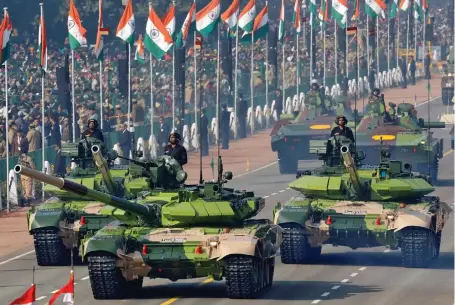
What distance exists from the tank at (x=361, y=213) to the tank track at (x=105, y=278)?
6680mm

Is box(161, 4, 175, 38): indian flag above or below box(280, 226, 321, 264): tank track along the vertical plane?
above

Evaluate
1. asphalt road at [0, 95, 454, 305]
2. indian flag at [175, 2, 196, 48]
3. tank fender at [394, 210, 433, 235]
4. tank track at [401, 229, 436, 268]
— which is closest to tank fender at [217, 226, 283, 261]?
asphalt road at [0, 95, 454, 305]

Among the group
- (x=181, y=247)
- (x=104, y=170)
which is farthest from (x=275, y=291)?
(x=104, y=170)

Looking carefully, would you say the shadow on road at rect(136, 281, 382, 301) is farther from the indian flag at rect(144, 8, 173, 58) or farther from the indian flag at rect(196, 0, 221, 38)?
the indian flag at rect(196, 0, 221, 38)

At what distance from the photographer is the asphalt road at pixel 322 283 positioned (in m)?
34.7

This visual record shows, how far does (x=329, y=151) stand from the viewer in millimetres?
42031

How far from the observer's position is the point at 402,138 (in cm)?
5809

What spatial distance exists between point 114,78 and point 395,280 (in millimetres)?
44994

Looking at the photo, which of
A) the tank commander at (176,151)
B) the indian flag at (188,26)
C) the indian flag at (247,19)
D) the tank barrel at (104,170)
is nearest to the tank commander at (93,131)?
the tank barrel at (104,170)

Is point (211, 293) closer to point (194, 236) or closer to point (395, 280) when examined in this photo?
point (194, 236)

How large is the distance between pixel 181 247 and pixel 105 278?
5.22 ft

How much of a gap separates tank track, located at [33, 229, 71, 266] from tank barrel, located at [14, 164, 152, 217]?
5.63 meters

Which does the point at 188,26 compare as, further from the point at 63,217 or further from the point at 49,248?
the point at 49,248

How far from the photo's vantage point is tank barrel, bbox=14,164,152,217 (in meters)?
28.5
